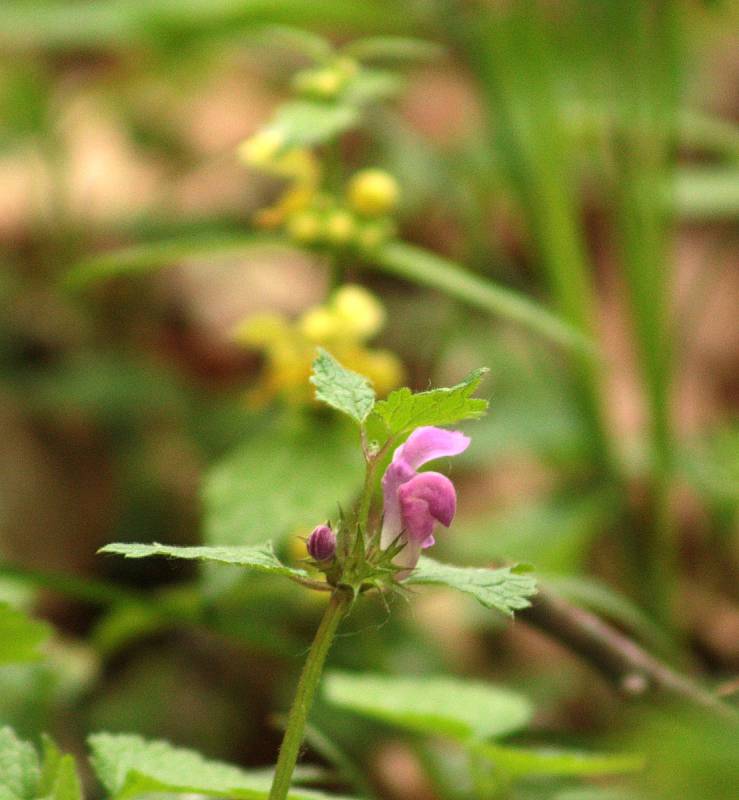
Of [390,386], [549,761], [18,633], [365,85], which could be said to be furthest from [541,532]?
[18,633]

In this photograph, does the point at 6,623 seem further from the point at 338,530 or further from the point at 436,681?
the point at 436,681

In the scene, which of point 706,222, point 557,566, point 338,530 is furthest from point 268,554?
point 706,222

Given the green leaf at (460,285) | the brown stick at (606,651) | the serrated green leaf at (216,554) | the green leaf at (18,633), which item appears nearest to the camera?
the serrated green leaf at (216,554)

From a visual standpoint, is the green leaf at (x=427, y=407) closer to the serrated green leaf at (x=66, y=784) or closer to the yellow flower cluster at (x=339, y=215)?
the serrated green leaf at (x=66, y=784)

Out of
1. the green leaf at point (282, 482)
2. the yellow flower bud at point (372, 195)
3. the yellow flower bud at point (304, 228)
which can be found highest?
the yellow flower bud at point (372, 195)

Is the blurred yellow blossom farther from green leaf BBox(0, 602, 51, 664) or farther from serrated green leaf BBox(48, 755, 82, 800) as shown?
serrated green leaf BBox(48, 755, 82, 800)

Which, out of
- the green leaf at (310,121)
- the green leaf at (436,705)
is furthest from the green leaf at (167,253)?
the green leaf at (436,705)
